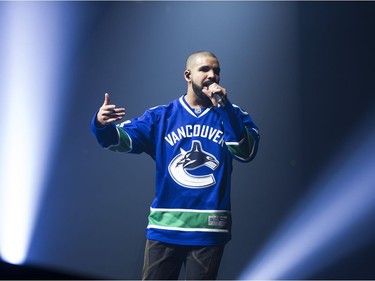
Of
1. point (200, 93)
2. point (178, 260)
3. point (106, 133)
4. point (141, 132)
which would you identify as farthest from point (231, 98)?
point (178, 260)

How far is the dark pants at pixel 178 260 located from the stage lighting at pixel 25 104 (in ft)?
3.64

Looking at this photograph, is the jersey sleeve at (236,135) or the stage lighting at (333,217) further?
the stage lighting at (333,217)

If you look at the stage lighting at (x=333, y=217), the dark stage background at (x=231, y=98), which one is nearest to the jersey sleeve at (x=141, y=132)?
the dark stage background at (x=231, y=98)

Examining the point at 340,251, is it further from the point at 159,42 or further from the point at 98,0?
the point at 98,0

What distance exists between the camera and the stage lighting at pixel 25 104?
326 centimetres

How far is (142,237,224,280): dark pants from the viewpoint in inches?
94.0

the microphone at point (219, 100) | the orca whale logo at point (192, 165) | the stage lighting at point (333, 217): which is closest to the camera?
the microphone at point (219, 100)

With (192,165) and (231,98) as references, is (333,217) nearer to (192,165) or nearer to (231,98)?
(231,98)

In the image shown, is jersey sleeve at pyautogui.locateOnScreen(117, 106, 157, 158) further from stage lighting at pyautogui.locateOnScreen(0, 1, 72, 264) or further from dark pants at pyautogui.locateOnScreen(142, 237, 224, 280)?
stage lighting at pyautogui.locateOnScreen(0, 1, 72, 264)

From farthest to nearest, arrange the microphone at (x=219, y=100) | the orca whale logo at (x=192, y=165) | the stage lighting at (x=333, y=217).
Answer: the stage lighting at (x=333, y=217), the orca whale logo at (x=192, y=165), the microphone at (x=219, y=100)

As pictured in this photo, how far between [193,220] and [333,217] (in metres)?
1.22

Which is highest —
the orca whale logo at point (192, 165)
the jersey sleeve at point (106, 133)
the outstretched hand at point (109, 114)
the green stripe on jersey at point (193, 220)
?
the outstretched hand at point (109, 114)

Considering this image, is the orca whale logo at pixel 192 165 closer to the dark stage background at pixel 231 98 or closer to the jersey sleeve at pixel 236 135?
the jersey sleeve at pixel 236 135

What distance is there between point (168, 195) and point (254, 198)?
101 centimetres
